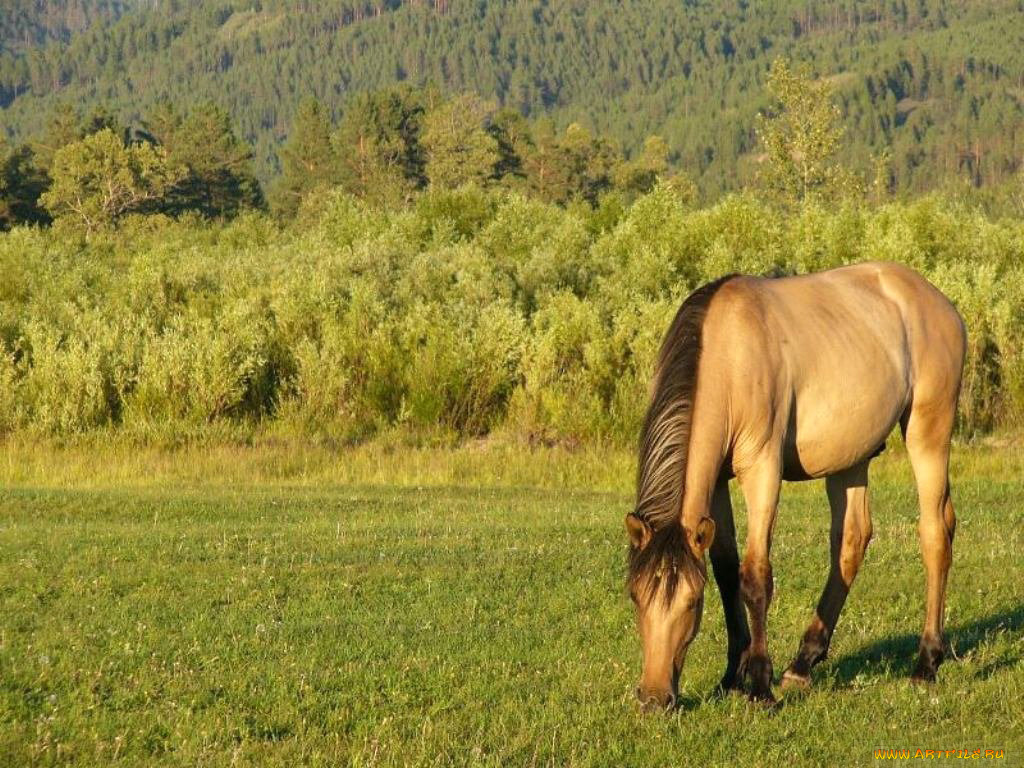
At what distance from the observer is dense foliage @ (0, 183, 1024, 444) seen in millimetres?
27312

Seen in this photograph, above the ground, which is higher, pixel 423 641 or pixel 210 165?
pixel 210 165

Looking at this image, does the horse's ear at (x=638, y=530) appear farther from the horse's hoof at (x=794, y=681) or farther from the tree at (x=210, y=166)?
the tree at (x=210, y=166)

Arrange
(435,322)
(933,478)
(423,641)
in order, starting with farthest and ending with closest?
(435,322)
(423,641)
(933,478)

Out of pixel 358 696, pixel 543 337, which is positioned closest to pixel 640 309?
pixel 543 337

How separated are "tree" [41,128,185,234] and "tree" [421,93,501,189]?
17.4 metres

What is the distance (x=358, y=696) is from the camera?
7.89 m

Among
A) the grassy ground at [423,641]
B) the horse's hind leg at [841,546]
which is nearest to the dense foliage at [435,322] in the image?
the grassy ground at [423,641]

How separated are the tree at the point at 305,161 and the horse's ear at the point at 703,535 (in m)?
88.3

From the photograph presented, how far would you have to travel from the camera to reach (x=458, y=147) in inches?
3597

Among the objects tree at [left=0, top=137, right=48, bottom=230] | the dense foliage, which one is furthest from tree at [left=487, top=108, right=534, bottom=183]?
the dense foliage

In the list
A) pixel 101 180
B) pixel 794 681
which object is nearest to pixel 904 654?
pixel 794 681

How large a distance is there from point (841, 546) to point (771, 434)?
1732 mm

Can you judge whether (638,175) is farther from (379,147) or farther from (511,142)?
(379,147)

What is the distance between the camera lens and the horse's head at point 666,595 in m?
6.94
